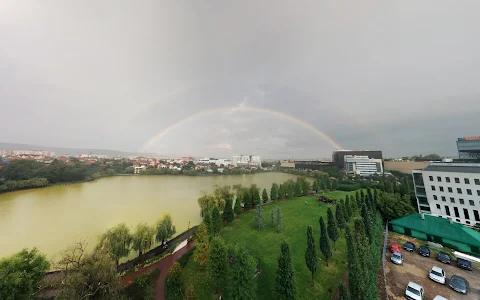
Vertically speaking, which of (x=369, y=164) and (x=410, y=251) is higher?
(x=369, y=164)

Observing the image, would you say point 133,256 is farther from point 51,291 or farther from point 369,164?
point 369,164

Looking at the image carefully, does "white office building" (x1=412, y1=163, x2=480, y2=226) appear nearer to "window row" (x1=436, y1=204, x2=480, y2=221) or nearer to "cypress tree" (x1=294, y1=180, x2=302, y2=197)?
"window row" (x1=436, y1=204, x2=480, y2=221)

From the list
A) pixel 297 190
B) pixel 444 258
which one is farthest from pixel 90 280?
pixel 297 190

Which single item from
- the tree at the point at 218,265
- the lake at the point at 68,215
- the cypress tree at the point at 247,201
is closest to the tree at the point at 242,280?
the tree at the point at 218,265

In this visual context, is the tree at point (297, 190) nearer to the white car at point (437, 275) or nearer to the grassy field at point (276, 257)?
the grassy field at point (276, 257)

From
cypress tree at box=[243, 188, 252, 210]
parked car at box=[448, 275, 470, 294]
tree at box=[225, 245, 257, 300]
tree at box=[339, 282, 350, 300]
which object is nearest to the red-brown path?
tree at box=[225, 245, 257, 300]

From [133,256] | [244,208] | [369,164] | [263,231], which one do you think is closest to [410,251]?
[263,231]
